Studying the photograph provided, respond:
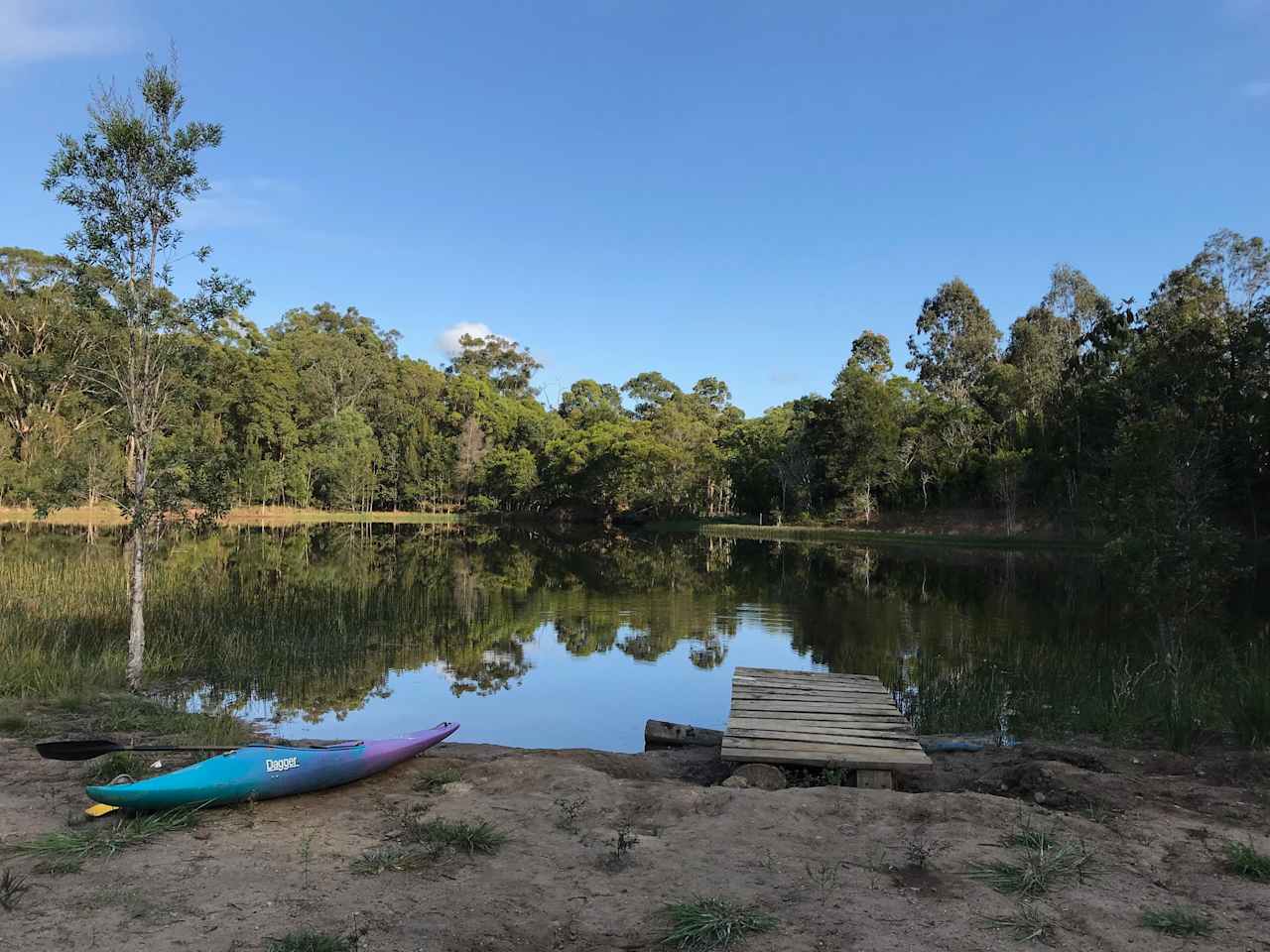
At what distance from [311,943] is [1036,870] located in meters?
3.41

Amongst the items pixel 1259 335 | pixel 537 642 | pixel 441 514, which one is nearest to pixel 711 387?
pixel 441 514

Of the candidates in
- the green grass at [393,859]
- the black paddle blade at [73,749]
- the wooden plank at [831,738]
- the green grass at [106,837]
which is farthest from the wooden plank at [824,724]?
the black paddle blade at [73,749]

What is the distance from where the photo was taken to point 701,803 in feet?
17.4

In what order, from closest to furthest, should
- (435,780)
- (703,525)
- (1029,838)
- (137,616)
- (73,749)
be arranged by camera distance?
(1029,838), (73,749), (435,780), (137,616), (703,525)

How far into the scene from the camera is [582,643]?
49.0 feet

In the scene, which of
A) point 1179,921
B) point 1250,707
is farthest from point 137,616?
point 1250,707

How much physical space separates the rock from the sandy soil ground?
50cm

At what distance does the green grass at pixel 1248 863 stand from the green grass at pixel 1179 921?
0.71 metres

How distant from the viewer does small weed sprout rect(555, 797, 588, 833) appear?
192 inches

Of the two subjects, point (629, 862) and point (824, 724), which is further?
point (824, 724)

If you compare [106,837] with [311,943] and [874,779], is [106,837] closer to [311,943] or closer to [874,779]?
[311,943]

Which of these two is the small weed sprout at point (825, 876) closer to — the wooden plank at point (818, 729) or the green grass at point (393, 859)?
the green grass at point (393, 859)

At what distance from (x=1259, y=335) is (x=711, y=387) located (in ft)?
185

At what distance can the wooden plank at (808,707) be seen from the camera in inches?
295
